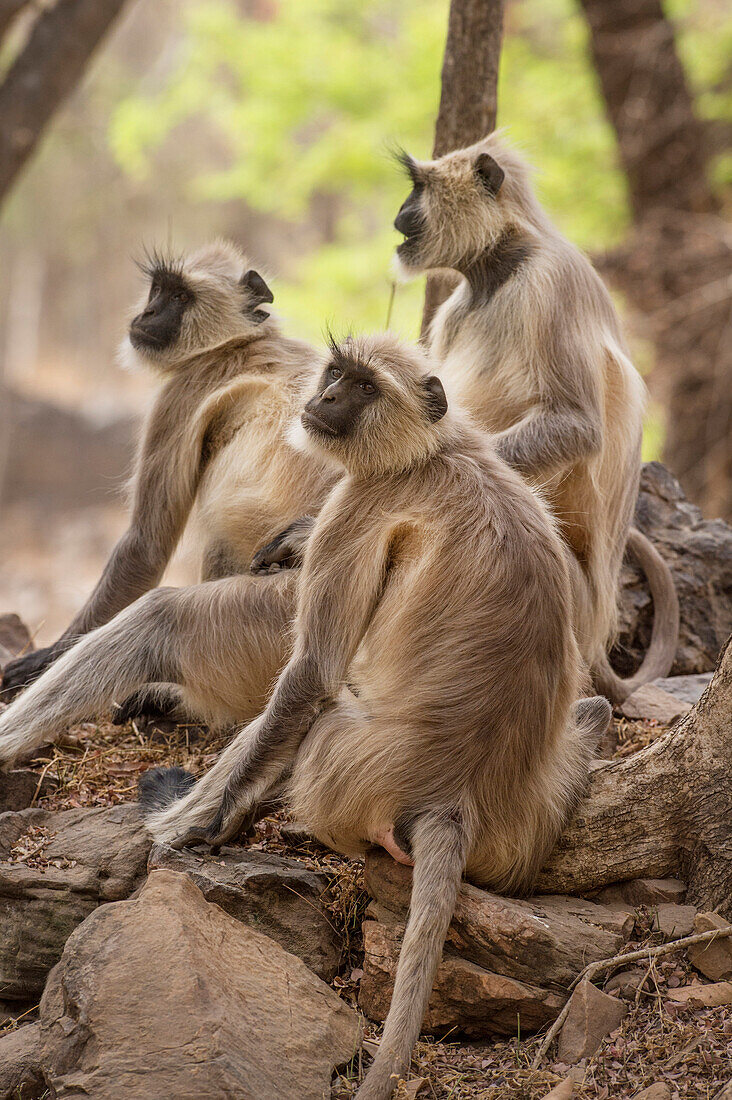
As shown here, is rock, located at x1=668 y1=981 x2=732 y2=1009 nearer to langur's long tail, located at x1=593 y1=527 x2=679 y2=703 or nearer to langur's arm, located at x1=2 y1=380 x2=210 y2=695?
langur's long tail, located at x1=593 y1=527 x2=679 y2=703

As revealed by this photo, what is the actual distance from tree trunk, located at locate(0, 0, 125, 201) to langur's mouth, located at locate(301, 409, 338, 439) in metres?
5.57

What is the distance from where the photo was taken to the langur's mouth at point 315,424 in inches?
112

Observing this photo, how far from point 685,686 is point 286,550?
1776 millimetres

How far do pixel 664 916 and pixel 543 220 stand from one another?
8.44 feet

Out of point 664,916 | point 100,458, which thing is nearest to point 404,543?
point 664,916

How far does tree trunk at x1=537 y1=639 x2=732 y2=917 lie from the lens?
8.86ft

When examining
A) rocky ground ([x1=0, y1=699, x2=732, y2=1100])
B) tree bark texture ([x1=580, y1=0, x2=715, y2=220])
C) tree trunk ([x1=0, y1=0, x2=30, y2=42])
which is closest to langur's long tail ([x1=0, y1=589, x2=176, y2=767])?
rocky ground ([x1=0, y1=699, x2=732, y2=1100])

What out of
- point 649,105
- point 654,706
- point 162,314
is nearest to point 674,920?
point 654,706

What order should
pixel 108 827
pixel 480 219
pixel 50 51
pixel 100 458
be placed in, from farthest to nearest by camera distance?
pixel 100 458
pixel 50 51
pixel 480 219
pixel 108 827

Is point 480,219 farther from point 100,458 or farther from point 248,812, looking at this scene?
point 100,458

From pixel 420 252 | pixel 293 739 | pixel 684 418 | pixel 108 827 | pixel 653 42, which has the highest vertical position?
pixel 653 42

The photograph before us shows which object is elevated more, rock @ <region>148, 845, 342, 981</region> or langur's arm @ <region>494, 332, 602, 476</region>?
langur's arm @ <region>494, 332, 602, 476</region>

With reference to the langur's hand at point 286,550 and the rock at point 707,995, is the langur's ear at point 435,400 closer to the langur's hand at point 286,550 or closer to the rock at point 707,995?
the langur's hand at point 286,550

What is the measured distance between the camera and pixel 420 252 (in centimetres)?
409
